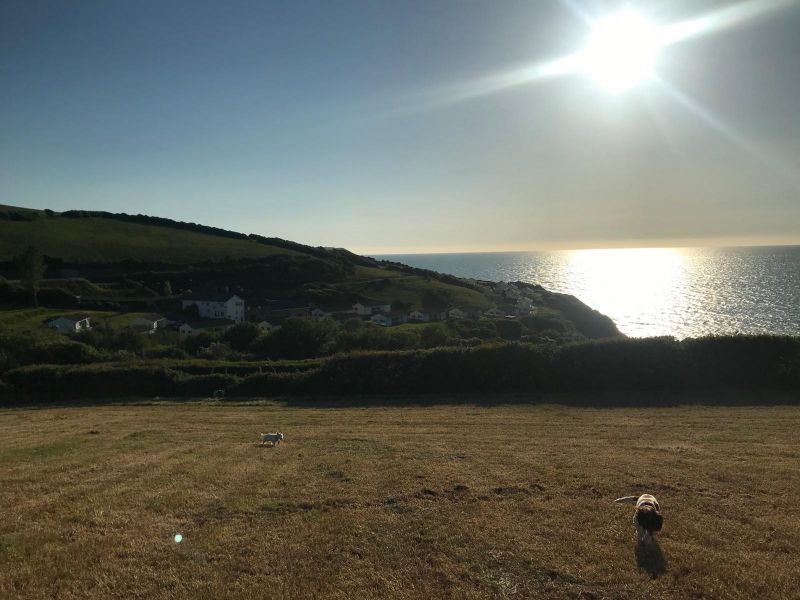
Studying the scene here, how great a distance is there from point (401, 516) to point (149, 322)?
256 feet

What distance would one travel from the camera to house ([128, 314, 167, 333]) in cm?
7441

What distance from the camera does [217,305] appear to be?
308ft

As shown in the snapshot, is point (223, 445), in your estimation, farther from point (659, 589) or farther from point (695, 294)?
point (695, 294)

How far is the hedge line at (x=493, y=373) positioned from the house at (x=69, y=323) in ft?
125

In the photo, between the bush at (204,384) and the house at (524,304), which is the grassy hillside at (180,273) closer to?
the house at (524,304)

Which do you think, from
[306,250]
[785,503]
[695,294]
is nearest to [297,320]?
[785,503]

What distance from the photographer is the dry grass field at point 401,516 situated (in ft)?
25.7

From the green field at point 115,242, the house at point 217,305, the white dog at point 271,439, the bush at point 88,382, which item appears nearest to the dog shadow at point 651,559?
the white dog at point 271,439

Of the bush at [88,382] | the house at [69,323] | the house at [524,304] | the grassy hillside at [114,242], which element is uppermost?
the grassy hillside at [114,242]

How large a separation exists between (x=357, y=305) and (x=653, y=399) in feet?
248

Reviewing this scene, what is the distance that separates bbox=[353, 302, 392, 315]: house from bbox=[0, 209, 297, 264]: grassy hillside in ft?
144

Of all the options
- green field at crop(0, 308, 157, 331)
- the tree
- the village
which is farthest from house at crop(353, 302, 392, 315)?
the tree

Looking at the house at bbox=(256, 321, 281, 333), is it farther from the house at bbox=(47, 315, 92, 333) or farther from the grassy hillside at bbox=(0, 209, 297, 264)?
the grassy hillside at bbox=(0, 209, 297, 264)

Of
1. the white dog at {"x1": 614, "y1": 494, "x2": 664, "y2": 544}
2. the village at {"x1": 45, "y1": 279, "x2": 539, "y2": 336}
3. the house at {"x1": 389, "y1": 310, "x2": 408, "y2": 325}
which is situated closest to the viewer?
the white dog at {"x1": 614, "y1": 494, "x2": 664, "y2": 544}
